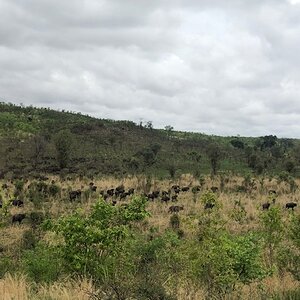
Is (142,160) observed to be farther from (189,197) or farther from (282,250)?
(282,250)

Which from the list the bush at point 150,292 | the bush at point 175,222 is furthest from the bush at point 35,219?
the bush at point 150,292

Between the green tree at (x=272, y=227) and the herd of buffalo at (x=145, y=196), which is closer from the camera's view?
the green tree at (x=272, y=227)

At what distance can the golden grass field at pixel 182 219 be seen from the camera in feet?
24.9

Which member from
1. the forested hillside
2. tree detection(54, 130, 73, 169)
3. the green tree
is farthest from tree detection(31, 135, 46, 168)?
the green tree

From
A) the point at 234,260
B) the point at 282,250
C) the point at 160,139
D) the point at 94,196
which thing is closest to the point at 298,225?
the point at 282,250

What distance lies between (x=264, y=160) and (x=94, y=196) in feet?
86.0

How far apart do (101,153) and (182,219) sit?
47.5 m

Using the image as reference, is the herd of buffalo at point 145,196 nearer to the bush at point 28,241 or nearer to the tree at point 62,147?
the bush at point 28,241

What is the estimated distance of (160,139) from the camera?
79.6 meters

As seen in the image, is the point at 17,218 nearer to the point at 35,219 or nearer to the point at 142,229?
the point at 35,219

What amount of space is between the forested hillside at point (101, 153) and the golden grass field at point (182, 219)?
647 cm

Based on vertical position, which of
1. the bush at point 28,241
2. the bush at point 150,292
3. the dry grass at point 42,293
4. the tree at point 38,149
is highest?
the tree at point 38,149

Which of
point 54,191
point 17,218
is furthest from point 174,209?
point 54,191

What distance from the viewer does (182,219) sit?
1169 centimetres
